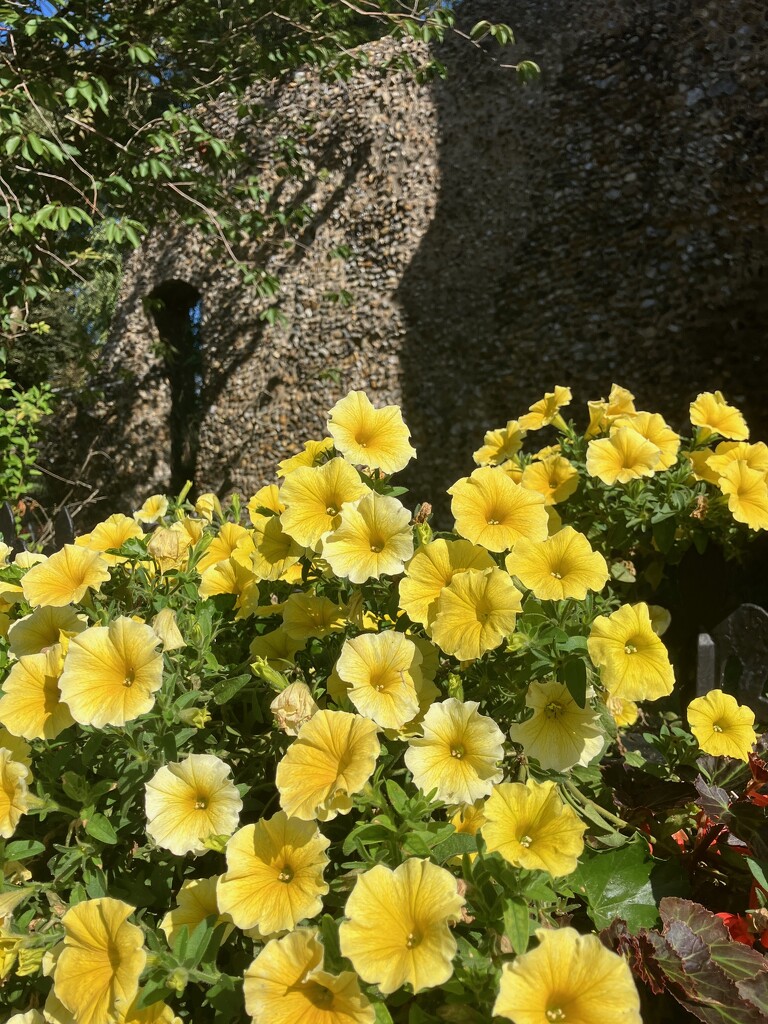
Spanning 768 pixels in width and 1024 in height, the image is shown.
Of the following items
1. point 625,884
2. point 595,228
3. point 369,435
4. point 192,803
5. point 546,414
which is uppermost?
point 369,435

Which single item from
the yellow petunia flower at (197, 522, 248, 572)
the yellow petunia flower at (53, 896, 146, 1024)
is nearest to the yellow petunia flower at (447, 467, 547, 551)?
the yellow petunia flower at (197, 522, 248, 572)

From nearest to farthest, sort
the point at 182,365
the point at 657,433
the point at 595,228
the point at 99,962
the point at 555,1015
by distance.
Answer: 1. the point at 555,1015
2. the point at 99,962
3. the point at 657,433
4. the point at 595,228
5. the point at 182,365

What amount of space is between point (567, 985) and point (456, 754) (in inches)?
12.0

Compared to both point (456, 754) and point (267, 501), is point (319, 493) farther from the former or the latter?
point (456, 754)

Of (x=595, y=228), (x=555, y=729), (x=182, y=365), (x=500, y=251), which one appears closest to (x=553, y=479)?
(x=555, y=729)

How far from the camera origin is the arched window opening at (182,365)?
24.0 ft

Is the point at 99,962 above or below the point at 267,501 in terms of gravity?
below

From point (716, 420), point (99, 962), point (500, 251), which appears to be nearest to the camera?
point (99, 962)

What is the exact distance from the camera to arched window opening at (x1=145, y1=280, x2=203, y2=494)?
732cm

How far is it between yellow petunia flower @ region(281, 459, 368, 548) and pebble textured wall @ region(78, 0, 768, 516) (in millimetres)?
3741

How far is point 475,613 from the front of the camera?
1.04 metres

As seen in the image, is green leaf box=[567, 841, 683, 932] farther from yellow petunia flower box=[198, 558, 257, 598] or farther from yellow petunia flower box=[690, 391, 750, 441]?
yellow petunia flower box=[690, 391, 750, 441]

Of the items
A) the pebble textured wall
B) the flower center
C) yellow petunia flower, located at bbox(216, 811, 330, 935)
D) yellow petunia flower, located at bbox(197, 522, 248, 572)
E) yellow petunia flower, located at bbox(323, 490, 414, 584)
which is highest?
yellow petunia flower, located at bbox(323, 490, 414, 584)

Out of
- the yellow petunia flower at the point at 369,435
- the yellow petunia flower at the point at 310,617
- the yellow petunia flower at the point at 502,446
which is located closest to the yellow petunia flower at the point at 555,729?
the yellow petunia flower at the point at 310,617
